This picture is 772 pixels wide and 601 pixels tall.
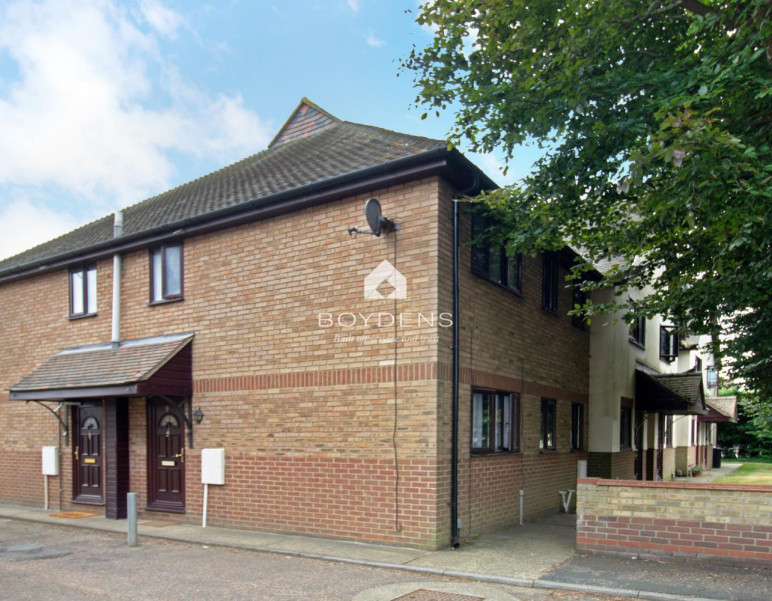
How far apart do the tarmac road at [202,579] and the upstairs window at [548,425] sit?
614 cm

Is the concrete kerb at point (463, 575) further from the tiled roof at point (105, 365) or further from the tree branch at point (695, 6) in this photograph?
the tree branch at point (695, 6)

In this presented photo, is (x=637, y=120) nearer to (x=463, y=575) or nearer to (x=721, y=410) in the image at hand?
(x=463, y=575)

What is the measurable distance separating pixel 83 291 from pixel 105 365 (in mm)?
2590

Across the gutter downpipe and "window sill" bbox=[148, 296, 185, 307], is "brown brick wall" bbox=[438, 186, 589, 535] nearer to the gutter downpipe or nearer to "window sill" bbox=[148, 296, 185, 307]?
the gutter downpipe

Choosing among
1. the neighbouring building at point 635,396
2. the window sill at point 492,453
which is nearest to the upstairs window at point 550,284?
the neighbouring building at point 635,396

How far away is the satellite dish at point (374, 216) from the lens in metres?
9.78

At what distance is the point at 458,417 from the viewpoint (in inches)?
392

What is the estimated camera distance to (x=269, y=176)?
1333 centimetres

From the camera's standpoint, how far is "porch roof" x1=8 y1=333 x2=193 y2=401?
11422 millimetres

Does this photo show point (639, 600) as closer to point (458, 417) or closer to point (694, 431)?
point (458, 417)

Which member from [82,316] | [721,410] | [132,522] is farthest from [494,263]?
[721,410]

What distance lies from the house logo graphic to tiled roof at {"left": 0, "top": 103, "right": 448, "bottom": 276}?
1.51 m

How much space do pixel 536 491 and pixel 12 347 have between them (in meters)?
12.3

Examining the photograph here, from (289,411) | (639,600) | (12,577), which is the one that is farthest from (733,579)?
(12,577)
